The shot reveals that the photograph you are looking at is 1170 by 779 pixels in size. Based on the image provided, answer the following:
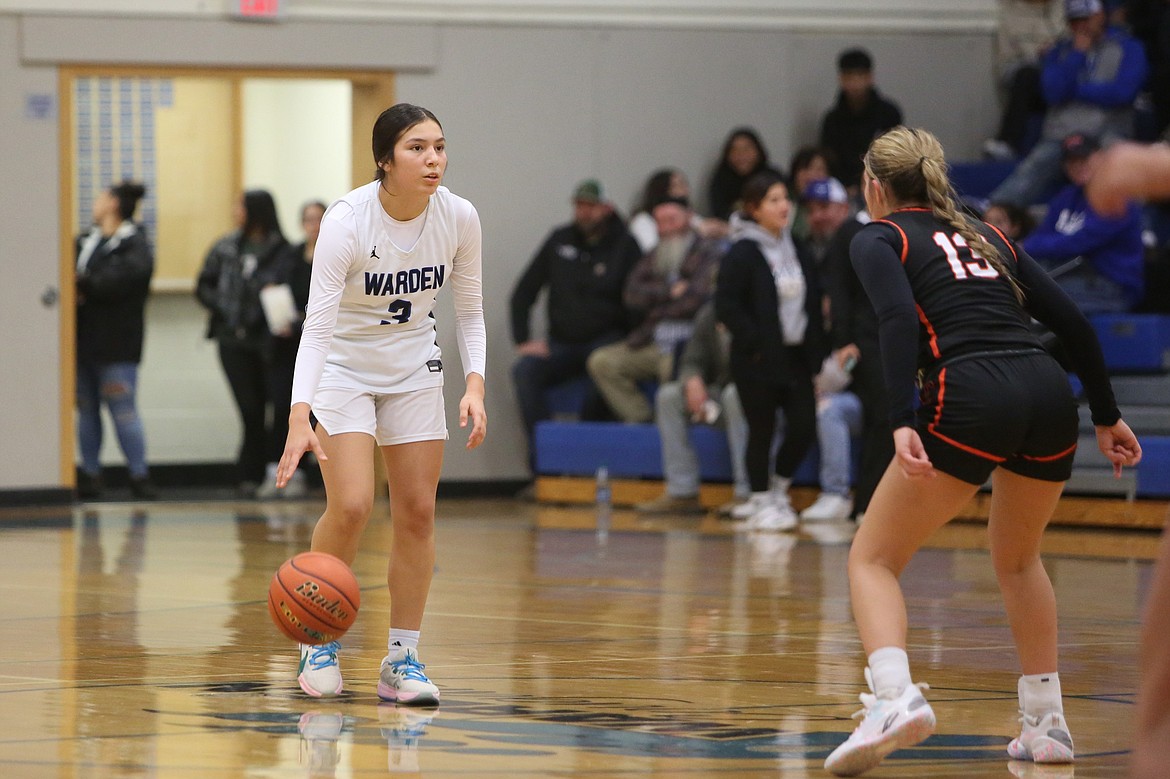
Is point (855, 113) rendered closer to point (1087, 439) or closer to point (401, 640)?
point (1087, 439)

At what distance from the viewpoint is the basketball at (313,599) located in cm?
457


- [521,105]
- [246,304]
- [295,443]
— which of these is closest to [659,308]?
[521,105]

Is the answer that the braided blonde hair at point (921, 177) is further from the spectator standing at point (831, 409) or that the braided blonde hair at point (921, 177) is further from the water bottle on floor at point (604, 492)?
the water bottle on floor at point (604, 492)

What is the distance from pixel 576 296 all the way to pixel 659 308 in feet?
3.01

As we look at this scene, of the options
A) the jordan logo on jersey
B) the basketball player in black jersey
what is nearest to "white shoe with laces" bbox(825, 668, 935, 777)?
the basketball player in black jersey

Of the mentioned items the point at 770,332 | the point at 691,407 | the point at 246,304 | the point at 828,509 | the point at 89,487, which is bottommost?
the point at 89,487

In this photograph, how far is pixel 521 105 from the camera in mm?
13062

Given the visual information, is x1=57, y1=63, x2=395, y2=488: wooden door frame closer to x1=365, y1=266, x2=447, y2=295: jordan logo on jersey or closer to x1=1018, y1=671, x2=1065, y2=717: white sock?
x1=365, y1=266, x2=447, y2=295: jordan logo on jersey

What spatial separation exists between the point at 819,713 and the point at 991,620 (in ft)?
7.16

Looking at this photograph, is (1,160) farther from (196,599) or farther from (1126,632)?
(1126,632)

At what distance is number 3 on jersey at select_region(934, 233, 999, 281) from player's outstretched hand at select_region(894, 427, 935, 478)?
0.48 meters

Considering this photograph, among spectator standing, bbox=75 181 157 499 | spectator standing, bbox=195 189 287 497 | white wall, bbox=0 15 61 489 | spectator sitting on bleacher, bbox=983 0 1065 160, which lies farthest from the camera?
spectator sitting on bleacher, bbox=983 0 1065 160

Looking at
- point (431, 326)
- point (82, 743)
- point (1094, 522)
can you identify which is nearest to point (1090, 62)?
point (1094, 522)

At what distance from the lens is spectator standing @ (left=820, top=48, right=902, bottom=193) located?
43.1 ft
